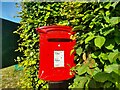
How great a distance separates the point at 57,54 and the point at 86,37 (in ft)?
2.26

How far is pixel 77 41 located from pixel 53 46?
33 cm

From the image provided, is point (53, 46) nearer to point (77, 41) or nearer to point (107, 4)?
point (77, 41)

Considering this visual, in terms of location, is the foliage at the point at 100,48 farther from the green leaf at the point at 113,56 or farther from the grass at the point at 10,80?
the grass at the point at 10,80

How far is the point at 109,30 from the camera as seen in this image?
92.4 inches

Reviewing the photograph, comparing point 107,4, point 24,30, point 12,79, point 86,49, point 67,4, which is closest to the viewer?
point 107,4

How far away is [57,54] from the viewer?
10.9 feet

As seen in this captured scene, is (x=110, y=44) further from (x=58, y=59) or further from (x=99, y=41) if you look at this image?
(x=58, y=59)

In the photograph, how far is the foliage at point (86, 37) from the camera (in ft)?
7.50

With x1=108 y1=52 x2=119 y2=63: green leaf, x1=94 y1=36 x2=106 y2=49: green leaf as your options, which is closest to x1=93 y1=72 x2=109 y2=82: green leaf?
x1=108 y1=52 x2=119 y2=63: green leaf

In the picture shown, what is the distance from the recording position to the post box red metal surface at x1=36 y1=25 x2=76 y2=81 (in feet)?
10.9

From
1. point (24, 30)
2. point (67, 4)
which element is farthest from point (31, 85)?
point (67, 4)

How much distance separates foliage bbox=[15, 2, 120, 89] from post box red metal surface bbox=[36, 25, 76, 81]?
0.42ft


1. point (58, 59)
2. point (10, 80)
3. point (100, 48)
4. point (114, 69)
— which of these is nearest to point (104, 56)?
point (100, 48)

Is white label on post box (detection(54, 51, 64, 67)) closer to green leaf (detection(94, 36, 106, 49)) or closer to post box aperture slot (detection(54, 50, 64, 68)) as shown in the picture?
post box aperture slot (detection(54, 50, 64, 68))
